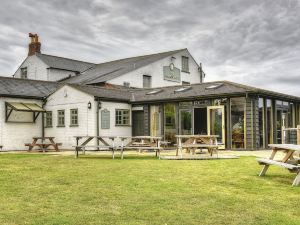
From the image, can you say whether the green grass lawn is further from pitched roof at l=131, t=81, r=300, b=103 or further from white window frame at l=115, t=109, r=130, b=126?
white window frame at l=115, t=109, r=130, b=126

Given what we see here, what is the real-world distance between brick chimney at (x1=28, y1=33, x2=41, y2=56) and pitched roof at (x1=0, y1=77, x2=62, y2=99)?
1225cm

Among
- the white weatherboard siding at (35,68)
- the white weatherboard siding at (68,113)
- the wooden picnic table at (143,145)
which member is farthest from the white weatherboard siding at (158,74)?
the wooden picnic table at (143,145)

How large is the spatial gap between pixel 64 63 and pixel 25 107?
15171mm

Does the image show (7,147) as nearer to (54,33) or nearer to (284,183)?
(54,33)

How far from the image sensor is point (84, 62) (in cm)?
3966

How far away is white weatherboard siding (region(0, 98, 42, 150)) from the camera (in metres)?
23.1

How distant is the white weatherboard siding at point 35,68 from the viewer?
36188 millimetres

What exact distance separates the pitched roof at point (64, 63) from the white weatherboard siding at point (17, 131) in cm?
1224

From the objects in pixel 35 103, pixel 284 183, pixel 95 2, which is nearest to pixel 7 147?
pixel 35 103

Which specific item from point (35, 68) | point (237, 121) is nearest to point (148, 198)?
point (237, 121)

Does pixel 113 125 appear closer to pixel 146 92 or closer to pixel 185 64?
pixel 146 92

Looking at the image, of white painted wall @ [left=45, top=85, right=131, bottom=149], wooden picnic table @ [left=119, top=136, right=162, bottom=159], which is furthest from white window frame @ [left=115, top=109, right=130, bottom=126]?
wooden picnic table @ [left=119, top=136, right=162, bottom=159]

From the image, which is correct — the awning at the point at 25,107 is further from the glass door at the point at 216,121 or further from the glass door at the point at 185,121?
the glass door at the point at 216,121

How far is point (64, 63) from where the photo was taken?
37.8m
